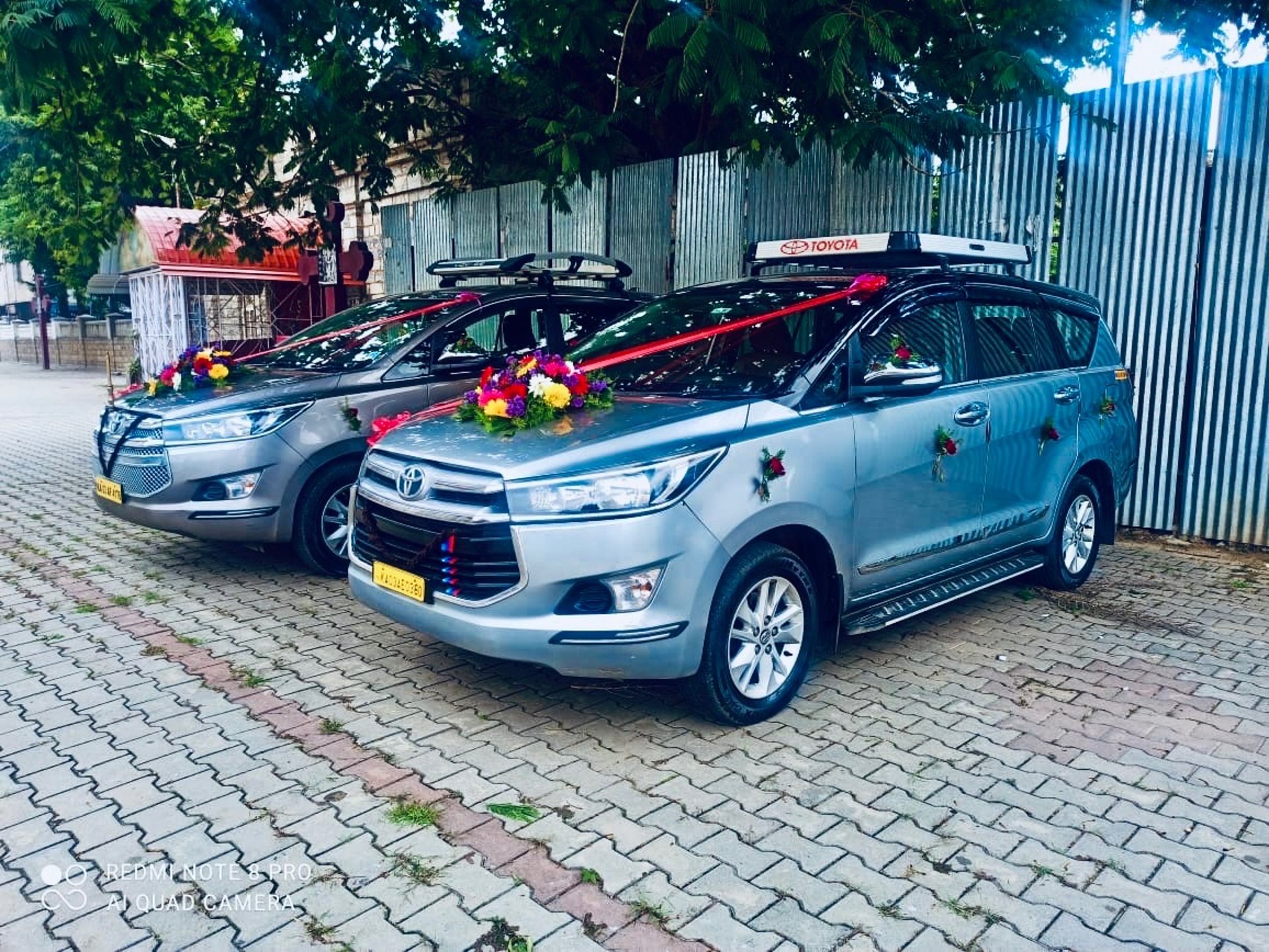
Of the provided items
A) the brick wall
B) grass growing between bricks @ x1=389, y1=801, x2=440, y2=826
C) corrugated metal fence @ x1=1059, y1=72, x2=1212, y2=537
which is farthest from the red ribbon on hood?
the brick wall

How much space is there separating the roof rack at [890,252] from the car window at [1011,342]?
11.8 inches

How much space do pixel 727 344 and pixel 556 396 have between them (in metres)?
1.08

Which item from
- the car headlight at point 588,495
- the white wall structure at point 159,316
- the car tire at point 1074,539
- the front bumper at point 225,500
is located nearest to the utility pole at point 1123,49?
the car tire at point 1074,539

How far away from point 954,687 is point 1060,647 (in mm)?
953

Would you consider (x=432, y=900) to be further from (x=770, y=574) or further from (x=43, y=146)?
(x=43, y=146)

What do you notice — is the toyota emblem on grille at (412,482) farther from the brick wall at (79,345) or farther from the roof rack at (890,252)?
the brick wall at (79,345)

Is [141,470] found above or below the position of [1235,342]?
below

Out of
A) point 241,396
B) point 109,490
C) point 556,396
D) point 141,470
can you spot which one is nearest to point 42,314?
point 109,490

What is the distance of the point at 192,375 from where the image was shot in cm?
655

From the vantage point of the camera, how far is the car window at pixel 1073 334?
6094mm

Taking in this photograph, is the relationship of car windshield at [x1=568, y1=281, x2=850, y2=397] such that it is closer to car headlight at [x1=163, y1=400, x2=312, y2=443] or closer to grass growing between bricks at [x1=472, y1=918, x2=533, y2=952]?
car headlight at [x1=163, y1=400, x2=312, y2=443]

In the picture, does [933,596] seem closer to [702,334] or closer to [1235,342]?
[702,334]

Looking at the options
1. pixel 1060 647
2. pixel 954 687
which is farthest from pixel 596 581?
pixel 1060 647

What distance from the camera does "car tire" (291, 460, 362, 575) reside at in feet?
20.6
